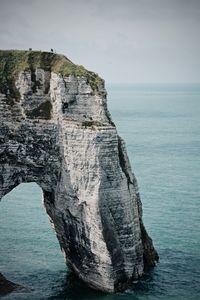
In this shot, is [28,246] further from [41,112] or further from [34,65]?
[34,65]

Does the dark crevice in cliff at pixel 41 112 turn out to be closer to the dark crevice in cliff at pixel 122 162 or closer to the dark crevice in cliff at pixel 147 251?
the dark crevice in cliff at pixel 122 162

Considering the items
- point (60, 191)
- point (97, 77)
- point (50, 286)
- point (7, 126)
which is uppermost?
point (97, 77)

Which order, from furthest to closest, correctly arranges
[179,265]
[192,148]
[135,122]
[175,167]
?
1. [135,122]
2. [192,148]
3. [175,167]
4. [179,265]

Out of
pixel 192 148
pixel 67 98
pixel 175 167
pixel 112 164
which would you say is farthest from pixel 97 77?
pixel 192 148

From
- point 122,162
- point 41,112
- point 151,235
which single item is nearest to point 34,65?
point 41,112

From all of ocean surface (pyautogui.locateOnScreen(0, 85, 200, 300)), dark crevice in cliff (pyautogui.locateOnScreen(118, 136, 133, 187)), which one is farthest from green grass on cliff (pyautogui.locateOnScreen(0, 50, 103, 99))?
ocean surface (pyautogui.locateOnScreen(0, 85, 200, 300))

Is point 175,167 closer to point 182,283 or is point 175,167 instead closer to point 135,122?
point 182,283

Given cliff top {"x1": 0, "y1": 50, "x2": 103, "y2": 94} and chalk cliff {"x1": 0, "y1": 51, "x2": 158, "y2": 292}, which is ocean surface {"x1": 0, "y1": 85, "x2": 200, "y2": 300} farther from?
cliff top {"x1": 0, "y1": 50, "x2": 103, "y2": 94}

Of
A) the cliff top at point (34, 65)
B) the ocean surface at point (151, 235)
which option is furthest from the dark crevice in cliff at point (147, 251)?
the cliff top at point (34, 65)
